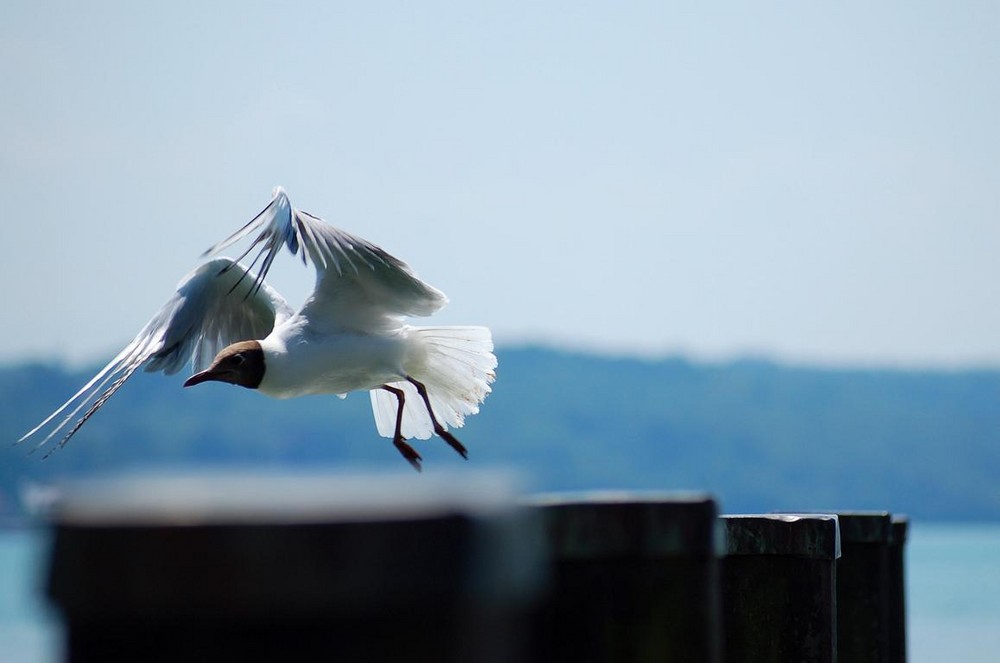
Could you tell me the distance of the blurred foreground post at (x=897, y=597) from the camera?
16.5 ft

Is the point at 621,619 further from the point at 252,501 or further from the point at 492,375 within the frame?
the point at 492,375

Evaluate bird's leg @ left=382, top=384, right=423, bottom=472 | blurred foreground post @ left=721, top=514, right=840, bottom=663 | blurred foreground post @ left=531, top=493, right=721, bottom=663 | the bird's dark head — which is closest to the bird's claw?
bird's leg @ left=382, top=384, right=423, bottom=472

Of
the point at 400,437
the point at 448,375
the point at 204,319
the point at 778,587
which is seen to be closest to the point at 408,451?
the point at 400,437

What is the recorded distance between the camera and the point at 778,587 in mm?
3531

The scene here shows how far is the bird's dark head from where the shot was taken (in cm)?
642

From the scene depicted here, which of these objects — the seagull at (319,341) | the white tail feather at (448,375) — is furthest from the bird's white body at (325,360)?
the white tail feather at (448,375)

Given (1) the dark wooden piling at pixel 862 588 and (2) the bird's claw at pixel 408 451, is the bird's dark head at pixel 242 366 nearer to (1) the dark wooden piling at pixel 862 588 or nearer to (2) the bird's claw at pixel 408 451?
(2) the bird's claw at pixel 408 451

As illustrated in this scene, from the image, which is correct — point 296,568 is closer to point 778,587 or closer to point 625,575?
point 625,575

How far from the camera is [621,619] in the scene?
1.83 m

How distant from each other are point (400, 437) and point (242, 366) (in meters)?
1.15

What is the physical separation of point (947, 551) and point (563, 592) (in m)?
74.6

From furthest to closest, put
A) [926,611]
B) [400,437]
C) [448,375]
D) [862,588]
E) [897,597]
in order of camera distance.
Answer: [926,611]
[448,375]
[400,437]
[897,597]
[862,588]

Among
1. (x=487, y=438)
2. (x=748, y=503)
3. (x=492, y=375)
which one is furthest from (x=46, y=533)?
(x=487, y=438)

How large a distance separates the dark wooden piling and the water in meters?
2.53
